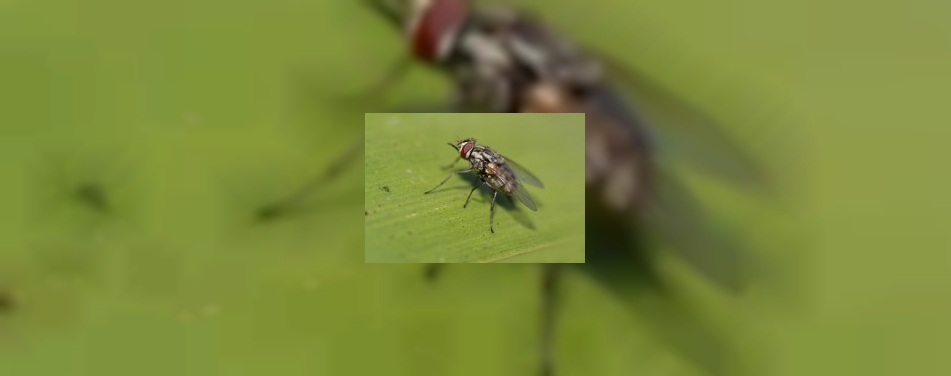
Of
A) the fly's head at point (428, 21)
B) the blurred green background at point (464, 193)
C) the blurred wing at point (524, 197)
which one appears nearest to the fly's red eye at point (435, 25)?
the fly's head at point (428, 21)

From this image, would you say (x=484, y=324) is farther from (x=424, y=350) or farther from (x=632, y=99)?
(x=632, y=99)

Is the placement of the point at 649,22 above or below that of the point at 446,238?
above

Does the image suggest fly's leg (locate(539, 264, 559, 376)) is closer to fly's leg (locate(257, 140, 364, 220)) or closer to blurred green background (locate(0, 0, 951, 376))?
blurred green background (locate(0, 0, 951, 376))

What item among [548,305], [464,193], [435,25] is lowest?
[548,305]

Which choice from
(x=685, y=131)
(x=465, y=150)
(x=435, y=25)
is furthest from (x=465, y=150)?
(x=685, y=131)

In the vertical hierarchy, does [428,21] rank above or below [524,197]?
above

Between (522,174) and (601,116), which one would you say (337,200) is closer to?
(522,174)

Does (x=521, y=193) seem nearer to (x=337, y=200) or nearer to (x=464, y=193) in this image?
(x=464, y=193)

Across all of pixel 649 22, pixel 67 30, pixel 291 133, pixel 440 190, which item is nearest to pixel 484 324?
pixel 440 190
